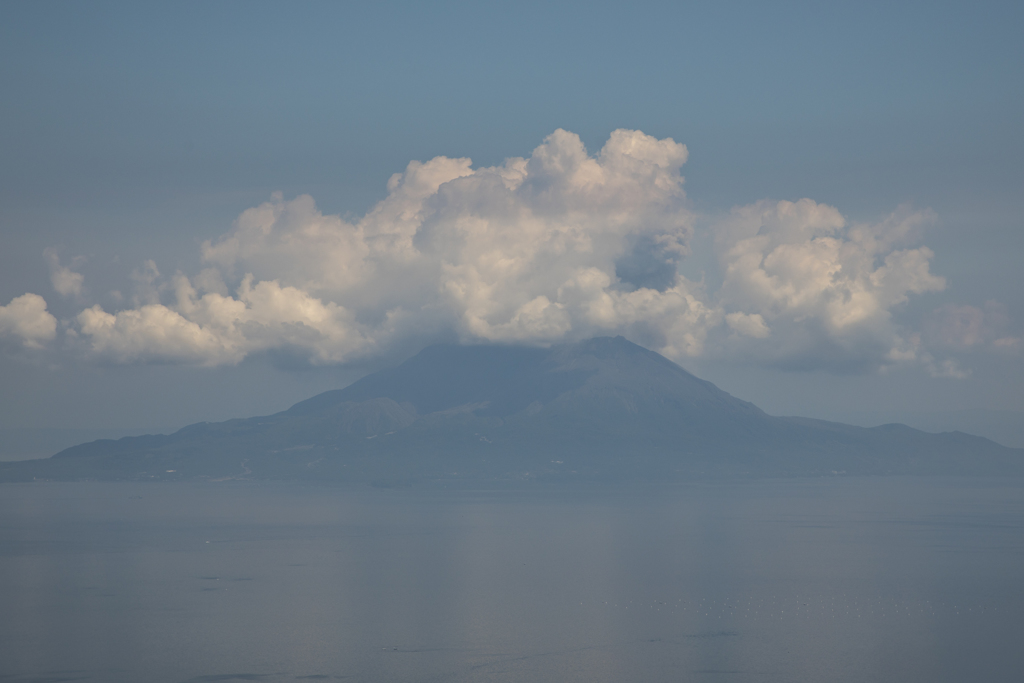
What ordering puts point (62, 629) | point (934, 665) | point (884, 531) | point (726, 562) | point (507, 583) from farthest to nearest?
point (884, 531) → point (726, 562) → point (507, 583) → point (62, 629) → point (934, 665)

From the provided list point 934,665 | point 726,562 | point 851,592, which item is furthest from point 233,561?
point 934,665

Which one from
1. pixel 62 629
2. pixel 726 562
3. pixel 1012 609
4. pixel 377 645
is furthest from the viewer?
pixel 726 562

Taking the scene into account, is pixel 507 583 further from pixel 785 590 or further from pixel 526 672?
pixel 526 672

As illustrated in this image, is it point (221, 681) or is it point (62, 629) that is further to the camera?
point (62, 629)

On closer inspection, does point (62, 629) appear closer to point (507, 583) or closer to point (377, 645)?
point (377, 645)

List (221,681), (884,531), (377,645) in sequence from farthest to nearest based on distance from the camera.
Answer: (884,531), (377,645), (221,681)

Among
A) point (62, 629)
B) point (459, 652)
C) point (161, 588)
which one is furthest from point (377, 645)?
point (161, 588)
